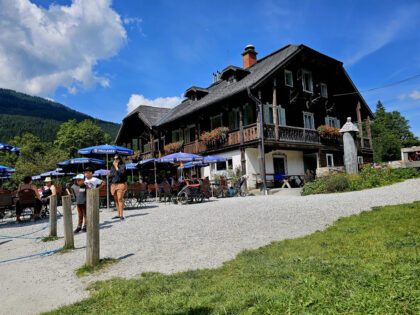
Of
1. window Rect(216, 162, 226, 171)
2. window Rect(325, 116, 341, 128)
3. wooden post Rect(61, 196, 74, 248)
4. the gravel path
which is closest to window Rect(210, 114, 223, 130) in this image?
window Rect(216, 162, 226, 171)

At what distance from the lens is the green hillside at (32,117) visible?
9931 centimetres

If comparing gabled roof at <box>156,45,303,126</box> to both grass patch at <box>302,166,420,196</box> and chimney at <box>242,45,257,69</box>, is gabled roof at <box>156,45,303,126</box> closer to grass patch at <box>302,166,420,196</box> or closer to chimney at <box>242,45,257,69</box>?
chimney at <box>242,45,257,69</box>

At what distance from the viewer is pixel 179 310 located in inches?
112

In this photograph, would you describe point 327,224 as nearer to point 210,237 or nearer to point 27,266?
point 210,237

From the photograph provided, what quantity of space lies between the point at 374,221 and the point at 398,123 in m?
62.1

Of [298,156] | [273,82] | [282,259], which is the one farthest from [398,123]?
[282,259]

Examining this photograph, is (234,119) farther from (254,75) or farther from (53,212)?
(53,212)

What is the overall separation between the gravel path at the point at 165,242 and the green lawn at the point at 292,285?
49 cm

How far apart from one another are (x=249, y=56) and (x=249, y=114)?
717 cm

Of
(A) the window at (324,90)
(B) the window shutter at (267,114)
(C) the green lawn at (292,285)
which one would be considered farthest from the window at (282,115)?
(C) the green lawn at (292,285)

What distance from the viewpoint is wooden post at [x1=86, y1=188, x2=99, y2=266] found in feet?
15.4

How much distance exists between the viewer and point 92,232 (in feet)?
15.8

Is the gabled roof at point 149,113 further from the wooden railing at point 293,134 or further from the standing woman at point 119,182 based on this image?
the standing woman at point 119,182

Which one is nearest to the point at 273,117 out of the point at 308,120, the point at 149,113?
the point at 308,120
